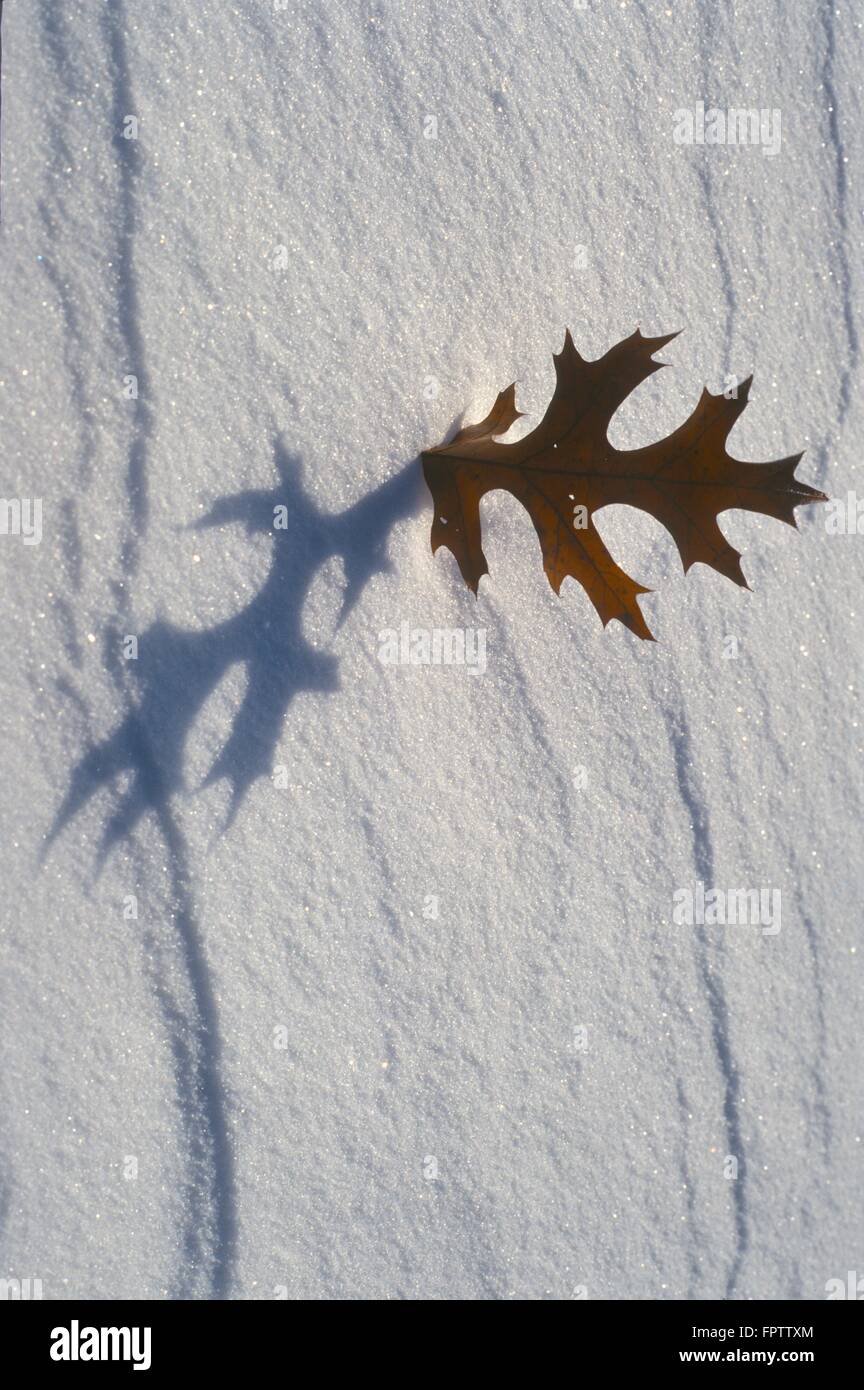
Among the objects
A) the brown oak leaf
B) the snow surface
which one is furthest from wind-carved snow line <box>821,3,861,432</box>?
the brown oak leaf

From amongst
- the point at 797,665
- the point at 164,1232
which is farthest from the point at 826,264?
the point at 164,1232

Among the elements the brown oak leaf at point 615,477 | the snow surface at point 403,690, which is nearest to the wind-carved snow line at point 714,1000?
the snow surface at point 403,690

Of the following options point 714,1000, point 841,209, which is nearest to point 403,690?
point 714,1000

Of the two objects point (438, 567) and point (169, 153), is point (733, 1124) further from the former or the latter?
point (169, 153)

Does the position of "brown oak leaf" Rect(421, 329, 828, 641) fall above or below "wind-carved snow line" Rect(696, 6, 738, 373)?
below

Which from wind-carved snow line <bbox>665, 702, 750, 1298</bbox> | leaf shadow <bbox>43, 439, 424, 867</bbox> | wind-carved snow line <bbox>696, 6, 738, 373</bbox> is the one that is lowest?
wind-carved snow line <bbox>665, 702, 750, 1298</bbox>

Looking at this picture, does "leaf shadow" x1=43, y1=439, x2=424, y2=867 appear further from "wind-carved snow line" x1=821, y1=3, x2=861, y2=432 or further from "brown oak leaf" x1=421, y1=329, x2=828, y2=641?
"wind-carved snow line" x1=821, y1=3, x2=861, y2=432

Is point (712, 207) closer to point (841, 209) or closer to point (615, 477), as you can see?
point (841, 209)

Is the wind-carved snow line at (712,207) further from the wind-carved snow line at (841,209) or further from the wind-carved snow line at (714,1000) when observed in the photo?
the wind-carved snow line at (714,1000)

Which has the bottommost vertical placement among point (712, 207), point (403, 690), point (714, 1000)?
point (714, 1000)
